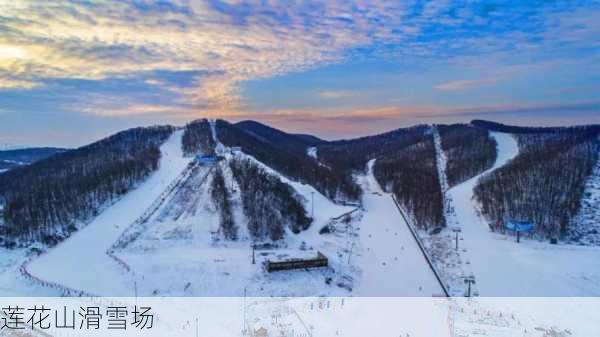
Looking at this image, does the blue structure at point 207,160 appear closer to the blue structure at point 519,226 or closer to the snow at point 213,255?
the snow at point 213,255

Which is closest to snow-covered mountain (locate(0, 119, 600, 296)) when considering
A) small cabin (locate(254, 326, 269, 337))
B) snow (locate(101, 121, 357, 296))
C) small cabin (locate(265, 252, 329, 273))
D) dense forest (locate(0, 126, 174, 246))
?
snow (locate(101, 121, 357, 296))

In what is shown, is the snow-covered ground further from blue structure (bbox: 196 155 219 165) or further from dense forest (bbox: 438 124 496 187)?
blue structure (bbox: 196 155 219 165)

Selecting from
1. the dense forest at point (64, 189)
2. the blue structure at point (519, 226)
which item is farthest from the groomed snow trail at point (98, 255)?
the blue structure at point (519, 226)

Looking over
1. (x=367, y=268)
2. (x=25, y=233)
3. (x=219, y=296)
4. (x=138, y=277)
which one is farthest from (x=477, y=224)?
(x=25, y=233)

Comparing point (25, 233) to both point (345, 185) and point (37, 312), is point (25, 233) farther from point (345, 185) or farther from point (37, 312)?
point (345, 185)

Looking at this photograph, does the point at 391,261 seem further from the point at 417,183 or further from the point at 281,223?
the point at 417,183

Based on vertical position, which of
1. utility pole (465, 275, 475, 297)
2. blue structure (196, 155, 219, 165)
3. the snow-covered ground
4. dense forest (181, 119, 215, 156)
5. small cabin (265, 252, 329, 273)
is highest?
dense forest (181, 119, 215, 156)

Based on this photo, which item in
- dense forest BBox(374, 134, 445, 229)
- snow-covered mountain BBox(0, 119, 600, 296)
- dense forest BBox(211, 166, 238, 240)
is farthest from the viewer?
dense forest BBox(374, 134, 445, 229)

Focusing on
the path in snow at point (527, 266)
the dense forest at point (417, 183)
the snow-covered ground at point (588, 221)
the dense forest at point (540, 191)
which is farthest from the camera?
the dense forest at point (417, 183)
